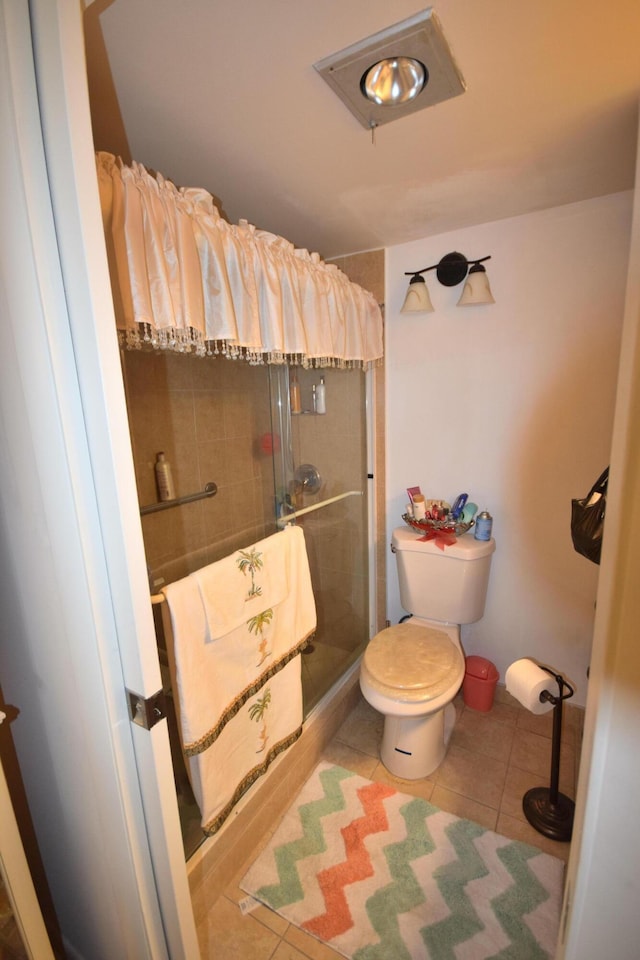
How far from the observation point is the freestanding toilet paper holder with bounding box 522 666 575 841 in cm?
132

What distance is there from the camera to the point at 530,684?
1307 mm

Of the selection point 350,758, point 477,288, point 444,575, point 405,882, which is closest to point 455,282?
point 477,288

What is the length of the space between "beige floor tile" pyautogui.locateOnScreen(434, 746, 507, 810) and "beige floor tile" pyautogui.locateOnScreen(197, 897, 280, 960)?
0.79 metres

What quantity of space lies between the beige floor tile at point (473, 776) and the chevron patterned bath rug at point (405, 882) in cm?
12

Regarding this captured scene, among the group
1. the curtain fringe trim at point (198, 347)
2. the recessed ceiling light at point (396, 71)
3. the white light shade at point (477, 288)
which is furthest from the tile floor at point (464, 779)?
the recessed ceiling light at point (396, 71)

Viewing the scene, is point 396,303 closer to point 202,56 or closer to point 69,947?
point 202,56

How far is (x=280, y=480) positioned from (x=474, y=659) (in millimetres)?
1331

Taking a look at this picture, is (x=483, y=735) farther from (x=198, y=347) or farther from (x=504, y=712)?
(x=198, y=347)

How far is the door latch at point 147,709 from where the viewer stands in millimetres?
647

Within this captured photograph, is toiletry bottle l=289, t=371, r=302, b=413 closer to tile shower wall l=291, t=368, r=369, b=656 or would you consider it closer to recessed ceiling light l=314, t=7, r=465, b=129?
tile shower wall l=291, t=368, r=369, b=656

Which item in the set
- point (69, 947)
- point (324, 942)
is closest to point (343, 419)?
point (324, 942)

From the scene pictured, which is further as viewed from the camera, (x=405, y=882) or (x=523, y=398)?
(x=523, y=398)

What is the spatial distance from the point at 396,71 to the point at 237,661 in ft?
5.29

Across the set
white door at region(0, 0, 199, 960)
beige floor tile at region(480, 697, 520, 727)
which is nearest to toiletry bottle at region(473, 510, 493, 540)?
beige floor tile at region(480, 697, 520, 727)
